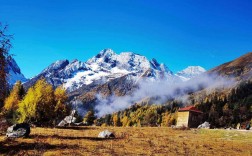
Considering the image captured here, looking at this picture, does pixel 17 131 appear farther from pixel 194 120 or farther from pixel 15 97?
pixel 194 120

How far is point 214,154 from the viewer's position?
1230 inches

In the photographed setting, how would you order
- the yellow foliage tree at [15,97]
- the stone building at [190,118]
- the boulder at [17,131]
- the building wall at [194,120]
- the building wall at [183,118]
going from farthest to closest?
the building wall at [183,118] < the building wall at [194,120] < the stone building at [190,118] < the yellow foliage tree at [15,97] < the boulder at [17,131]

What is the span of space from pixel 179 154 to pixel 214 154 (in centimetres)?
445

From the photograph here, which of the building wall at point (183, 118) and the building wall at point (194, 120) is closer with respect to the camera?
the building wall at point (194, 120)


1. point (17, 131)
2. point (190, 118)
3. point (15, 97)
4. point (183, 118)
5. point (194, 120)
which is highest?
point (15, 97)

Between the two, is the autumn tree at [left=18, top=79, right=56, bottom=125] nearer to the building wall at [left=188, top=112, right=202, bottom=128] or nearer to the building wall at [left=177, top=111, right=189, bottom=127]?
the building wall at [left=177, top=111, right=189, bottom=127]

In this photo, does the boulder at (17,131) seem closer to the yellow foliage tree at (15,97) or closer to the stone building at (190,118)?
the yellow foliage tree at (15,97)

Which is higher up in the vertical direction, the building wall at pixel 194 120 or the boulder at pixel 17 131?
the building wall at pixel 194 120

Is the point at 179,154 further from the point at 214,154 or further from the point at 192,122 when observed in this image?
the point at 192,122

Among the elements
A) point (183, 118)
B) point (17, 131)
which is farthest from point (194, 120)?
point (17, 131)

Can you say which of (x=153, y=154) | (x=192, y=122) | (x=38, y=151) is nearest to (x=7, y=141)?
(x=38, y=151)

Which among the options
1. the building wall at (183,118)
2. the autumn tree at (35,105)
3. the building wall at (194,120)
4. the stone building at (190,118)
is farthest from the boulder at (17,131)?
the building wall at (194,120)

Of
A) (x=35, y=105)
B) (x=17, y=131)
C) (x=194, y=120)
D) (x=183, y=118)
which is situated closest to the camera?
(x=17, y=131)

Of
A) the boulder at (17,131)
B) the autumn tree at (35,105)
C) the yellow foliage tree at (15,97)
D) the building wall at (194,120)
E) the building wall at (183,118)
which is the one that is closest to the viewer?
the boulder at (17,131)
